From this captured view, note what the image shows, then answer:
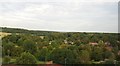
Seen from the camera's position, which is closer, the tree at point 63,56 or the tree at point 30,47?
the tree at point 63,56

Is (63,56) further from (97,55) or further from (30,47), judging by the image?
(30,47)

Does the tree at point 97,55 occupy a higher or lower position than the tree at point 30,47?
lower

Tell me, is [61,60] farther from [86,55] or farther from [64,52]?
[86,55]

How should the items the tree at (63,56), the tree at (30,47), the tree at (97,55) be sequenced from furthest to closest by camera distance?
the tree at (30,47)
the tree at (97,55)
the tree at (63,56)

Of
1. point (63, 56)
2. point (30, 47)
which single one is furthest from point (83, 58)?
point (30, 47)

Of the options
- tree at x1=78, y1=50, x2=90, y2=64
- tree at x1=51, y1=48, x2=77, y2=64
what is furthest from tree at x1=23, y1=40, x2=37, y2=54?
tree at x1=78, y1=50, x2=90, y2=64

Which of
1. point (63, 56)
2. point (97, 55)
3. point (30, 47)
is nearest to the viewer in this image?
point (63, 56)

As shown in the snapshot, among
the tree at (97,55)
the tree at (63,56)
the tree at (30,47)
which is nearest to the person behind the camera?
the tree at (63,56)

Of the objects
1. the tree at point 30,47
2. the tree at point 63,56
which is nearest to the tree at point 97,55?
the tree at point 63,56

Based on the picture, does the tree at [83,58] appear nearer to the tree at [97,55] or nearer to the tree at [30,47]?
the tree at [97,55]

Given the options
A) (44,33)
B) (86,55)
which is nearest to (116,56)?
(86,55)

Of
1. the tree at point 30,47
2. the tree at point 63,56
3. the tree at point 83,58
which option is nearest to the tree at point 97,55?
the tree at point 83,58
